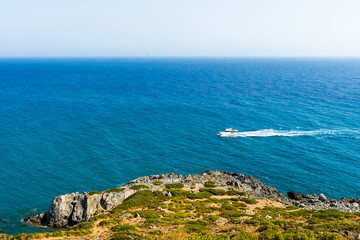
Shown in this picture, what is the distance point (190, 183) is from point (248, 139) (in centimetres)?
3652

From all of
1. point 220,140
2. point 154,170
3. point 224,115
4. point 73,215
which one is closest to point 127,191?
point 73,215

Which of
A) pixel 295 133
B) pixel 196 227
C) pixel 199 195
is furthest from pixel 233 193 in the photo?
pixel 295 133

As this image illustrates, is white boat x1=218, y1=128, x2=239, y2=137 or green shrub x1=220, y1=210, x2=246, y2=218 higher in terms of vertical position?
white boat x1=218, y1=128, x2=239, y2=137

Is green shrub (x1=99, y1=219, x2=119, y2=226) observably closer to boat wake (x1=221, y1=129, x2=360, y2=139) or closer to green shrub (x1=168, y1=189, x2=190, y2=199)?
green shrub (x1=168, y1=189, x2=190, y2=199)

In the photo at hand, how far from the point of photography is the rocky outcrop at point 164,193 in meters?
43.2

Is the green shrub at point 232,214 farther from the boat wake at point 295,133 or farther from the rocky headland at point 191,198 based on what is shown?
the boat wake at point 295,133

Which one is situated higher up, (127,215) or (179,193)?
(127,215)

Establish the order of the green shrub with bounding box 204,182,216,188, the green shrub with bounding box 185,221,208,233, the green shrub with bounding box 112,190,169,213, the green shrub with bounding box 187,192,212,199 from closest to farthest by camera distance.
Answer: the green shrub with bounding box 185,221,208,233, the green shrub with bounding box 112,190,169,213, the green shrub with bounding box 187,192,212,199, the green shrub with bounding box 204,182,216,188

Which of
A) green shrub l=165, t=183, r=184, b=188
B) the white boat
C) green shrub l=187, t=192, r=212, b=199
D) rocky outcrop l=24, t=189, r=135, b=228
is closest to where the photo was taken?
rocky outcrop l=24, t=189, r=135, b=228

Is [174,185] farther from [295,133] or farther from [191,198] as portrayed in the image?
[295,133]

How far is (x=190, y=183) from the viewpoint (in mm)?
54531

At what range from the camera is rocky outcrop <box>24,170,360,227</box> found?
4319cm

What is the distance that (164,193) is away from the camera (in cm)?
4803

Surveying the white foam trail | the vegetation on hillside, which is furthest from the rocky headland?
the white foam trail
